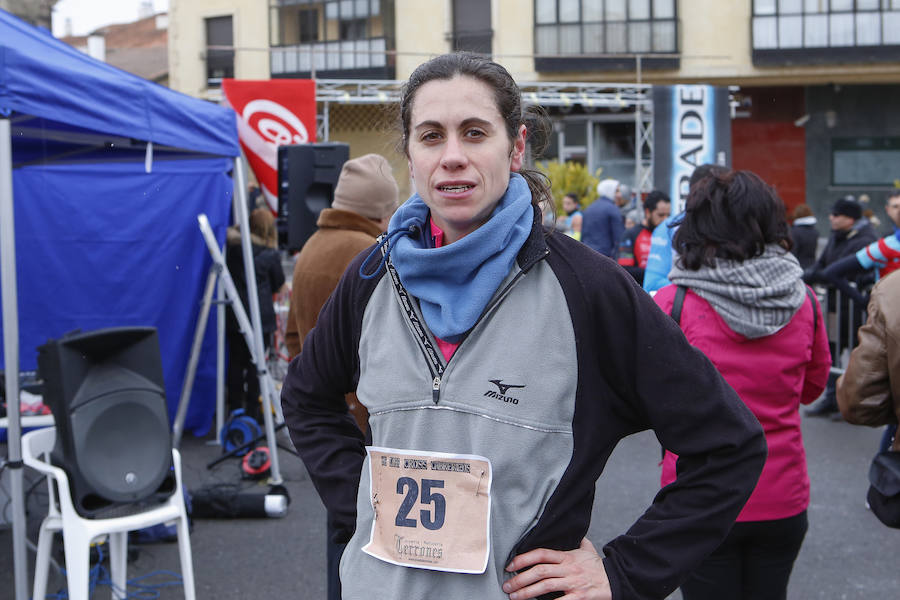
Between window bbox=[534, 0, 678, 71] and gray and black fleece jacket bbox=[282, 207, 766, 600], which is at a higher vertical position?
window bbox=[534, 0, 678, 71]

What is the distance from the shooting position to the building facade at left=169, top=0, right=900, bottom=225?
27.3 meters

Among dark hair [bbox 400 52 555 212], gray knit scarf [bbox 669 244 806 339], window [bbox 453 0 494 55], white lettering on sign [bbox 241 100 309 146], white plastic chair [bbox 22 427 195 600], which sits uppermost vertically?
window [bbox 453 0 494 55]

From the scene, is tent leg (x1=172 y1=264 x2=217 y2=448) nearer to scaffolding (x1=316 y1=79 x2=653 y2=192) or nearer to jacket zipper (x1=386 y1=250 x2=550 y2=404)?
jacket zipper (x1=386 y1=250 x2=550 y2=404)

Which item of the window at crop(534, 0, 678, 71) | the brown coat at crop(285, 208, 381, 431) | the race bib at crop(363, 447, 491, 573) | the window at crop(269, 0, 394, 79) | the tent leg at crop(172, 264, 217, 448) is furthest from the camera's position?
the window at crop(269, 0, 394, 79)

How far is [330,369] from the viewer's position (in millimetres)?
1888

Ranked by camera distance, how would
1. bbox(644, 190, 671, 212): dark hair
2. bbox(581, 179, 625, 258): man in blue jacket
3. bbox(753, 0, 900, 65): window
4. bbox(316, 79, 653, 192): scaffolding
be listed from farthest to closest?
bbox(753, 0, 900, 65): window, bbox(316, 79, 653, 192): scaffolding, bbox(581, 179, 625, 258): man in blue jacket, bbox(644, 190, 671, 212): dark hair

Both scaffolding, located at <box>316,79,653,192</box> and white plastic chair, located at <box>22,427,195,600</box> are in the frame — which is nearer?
white plastic chair, located at <box>22,427,195,600</box>

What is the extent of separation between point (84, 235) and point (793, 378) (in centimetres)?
591

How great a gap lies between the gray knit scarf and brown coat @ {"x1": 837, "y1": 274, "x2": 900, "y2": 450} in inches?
9.0

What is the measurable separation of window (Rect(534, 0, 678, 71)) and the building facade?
32 mm

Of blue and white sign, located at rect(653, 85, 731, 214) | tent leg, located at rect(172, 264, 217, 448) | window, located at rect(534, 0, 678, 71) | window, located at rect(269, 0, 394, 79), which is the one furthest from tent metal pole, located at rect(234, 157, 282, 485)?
window, located at rect(269, 0, 394, 79)

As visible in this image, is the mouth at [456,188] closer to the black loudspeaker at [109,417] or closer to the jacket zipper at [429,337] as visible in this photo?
the jacket zipper at [429,337]

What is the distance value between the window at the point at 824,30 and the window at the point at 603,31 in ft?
8.53

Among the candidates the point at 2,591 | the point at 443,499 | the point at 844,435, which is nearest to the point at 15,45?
the point at 2,591
